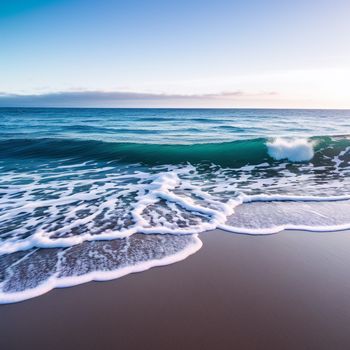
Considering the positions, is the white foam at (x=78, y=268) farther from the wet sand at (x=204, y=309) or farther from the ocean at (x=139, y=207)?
the wet sand at (x=204, y=309)

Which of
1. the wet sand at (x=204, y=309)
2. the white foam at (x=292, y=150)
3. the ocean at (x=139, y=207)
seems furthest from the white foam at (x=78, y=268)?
the white foam at (x=292, y=150)

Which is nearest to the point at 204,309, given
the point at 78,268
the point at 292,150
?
the point at 78,268

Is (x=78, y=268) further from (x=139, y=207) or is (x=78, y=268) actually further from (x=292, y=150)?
(x=292, y=150)

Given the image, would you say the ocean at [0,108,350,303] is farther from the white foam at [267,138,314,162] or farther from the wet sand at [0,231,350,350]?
the wet sand at [0,231,350,350]

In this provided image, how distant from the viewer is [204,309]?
9.18ft

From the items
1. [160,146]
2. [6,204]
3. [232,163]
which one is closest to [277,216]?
[6,204]

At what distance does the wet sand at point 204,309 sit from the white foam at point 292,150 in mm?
9600

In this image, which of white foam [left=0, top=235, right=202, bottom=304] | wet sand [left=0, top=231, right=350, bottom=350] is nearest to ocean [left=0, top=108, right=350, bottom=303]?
white foam [left=0, top=235, right=202, bottom=304]

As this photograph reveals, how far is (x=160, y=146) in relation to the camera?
610 inches

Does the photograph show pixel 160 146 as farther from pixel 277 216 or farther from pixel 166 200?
pixel 277 216

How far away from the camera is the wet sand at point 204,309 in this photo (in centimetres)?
244

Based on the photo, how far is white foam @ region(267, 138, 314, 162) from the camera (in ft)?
41.7

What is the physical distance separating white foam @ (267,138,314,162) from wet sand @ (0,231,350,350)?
9.60 metres

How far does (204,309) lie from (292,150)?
1203 centimetres
